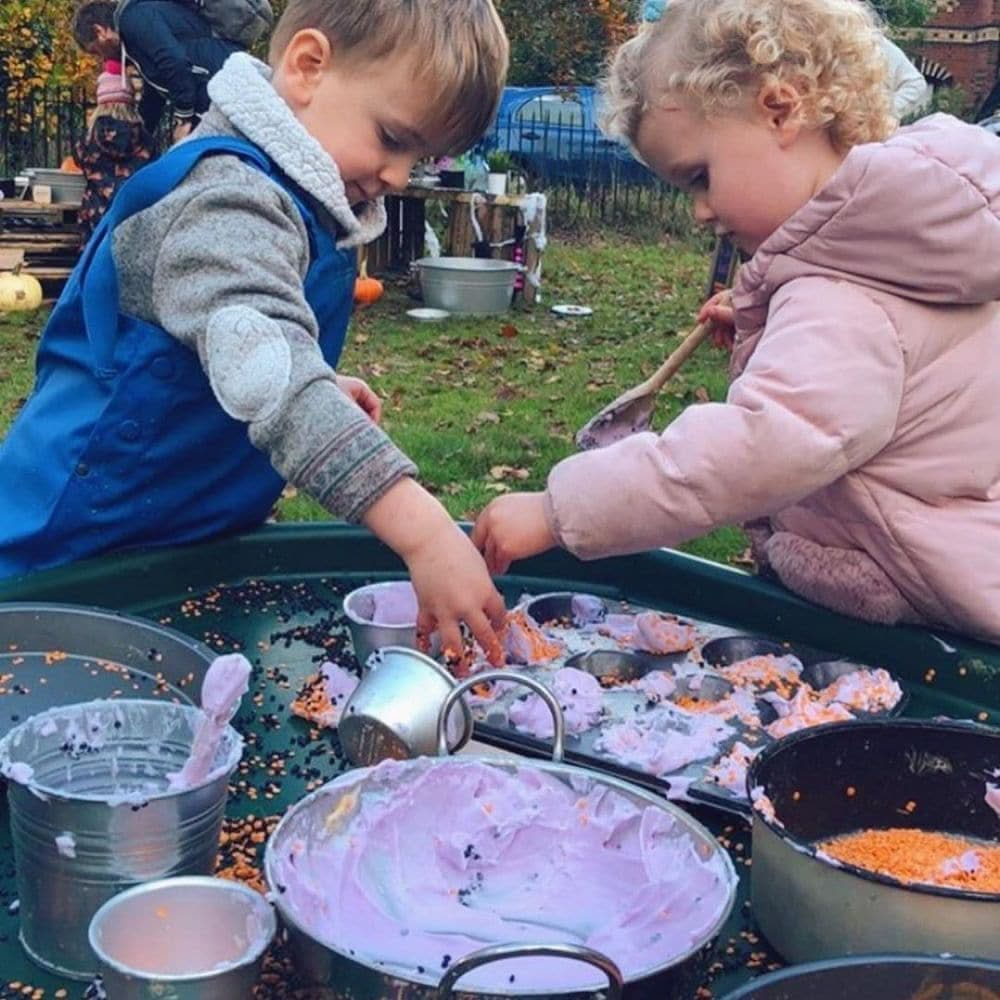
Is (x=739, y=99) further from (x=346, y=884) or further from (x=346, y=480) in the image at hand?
(x=346, y=884)

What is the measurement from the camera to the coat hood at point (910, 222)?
167cm

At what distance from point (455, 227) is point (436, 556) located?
683cm

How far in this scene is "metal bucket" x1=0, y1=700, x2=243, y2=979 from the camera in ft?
3.41

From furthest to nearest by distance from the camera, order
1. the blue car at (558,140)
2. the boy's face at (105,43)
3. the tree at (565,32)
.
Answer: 1. the tree at (565,32)
2. the blue car at (558,140)
3. the boy's face at (105,43)

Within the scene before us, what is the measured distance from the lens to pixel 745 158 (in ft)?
6.07

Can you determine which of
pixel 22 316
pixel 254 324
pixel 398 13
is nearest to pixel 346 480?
pixel 254 324

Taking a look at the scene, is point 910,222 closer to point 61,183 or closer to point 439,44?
point 439,44

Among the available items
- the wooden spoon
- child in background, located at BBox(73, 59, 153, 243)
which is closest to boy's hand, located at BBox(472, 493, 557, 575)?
the wooden spoon

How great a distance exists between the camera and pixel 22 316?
6.39m

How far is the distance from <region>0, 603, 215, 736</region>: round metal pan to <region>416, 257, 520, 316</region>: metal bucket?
5.69 metres

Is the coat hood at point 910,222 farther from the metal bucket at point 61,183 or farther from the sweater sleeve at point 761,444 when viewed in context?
the metal bucket at point 61,183

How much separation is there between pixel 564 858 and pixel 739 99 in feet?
3.47

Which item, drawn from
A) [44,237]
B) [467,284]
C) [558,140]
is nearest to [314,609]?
[467,284]

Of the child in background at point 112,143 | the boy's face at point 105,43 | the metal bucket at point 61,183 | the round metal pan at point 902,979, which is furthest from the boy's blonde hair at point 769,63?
the metal bucket at point 61,183
